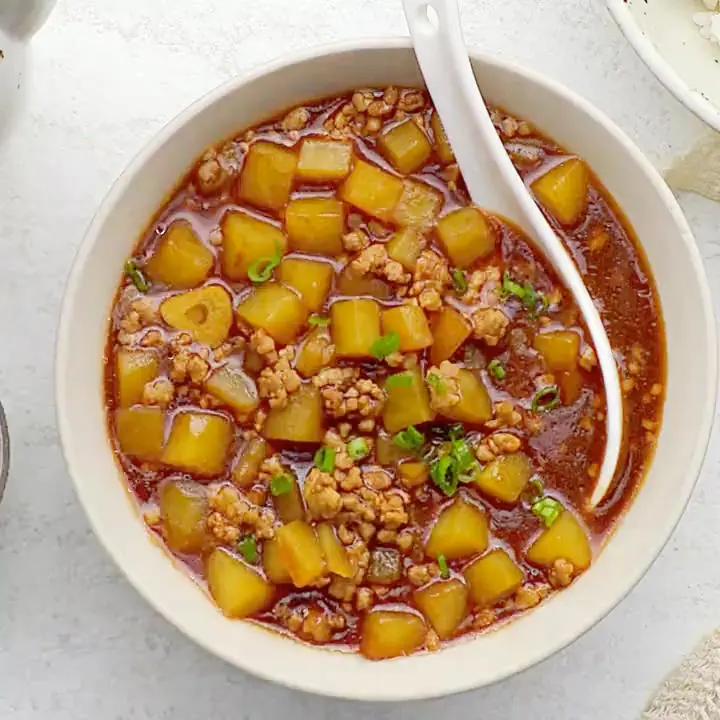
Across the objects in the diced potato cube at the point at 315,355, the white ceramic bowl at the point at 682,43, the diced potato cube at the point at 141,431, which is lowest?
the diced potato cube at the point at 141,431

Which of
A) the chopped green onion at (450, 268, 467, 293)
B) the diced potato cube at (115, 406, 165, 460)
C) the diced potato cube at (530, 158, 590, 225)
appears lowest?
the diced potato cube at (115, 406, 165, 460)

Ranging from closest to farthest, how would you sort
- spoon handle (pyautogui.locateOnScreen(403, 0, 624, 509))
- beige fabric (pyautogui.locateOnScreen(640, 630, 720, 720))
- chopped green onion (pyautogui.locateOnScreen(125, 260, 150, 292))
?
spoon handle (pyautogui.locateOnScreen(403, 0, 624, 509)) → chopped green onion (pyautogui.locateOnScreen(125, 260, 150, 292)) → beige fabric (pyautogui.locateOnScreen(640, 630, 720, 720))

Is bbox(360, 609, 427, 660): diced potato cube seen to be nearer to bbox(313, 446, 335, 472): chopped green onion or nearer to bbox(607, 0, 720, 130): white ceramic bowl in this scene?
bbox(313, 446, 335, 472): chopped green onion

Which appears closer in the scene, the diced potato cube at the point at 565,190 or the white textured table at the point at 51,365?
the diced potato cube at the point at 565,190

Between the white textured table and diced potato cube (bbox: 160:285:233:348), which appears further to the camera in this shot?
the white textured table

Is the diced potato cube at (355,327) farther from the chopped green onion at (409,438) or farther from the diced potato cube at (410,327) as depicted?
the chopped green onion at (409,438)

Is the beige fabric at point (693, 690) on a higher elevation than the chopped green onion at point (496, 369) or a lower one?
lower

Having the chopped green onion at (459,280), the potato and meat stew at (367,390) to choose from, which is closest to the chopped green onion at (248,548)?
the potato and meat stew at (367,390)

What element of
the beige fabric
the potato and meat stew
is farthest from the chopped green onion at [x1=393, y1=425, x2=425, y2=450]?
the beige fabric
